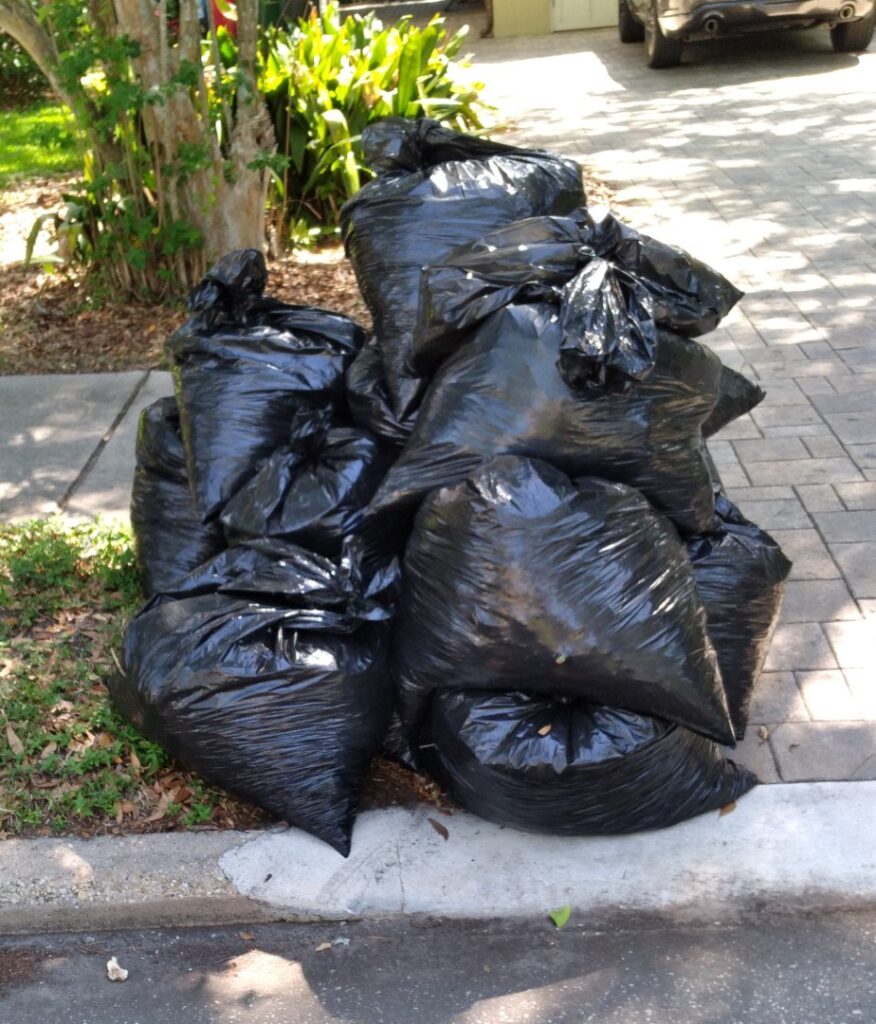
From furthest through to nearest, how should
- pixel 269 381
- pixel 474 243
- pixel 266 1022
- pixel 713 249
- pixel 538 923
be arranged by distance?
1. pixel 713 249
2. pixel 269 381
3. pixel 474 243
4. pixel 538 923
5. pixel 266 1022

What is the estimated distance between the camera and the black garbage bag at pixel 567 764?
109 inches

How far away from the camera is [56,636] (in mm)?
3795

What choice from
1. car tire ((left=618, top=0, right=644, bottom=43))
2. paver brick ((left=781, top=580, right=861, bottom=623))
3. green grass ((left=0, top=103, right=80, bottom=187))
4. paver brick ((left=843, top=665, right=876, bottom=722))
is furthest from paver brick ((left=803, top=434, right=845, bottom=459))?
car tire ((left=618, top=0, right=644, bottom=43))

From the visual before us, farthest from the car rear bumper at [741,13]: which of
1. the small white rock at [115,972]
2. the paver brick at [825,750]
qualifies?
the small white rock at [115,972]

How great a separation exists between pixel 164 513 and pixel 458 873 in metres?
1.45

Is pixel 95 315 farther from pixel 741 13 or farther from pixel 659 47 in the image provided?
pixel 659 47

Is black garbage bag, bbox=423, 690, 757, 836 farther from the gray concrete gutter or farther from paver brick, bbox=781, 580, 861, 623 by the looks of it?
paver brick, bbox=781, 580, 861, 623

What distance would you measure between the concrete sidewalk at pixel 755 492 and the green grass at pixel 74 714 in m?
0.11

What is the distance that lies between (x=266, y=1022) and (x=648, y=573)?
128cm

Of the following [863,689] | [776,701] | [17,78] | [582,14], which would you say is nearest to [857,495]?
[863,689]

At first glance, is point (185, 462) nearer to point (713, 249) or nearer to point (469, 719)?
point (469, 719)

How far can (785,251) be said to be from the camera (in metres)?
6.99

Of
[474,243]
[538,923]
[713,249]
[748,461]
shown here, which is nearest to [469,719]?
[538,923]

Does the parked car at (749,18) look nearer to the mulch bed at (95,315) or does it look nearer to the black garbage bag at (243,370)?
the mulch bed at (95,315)
